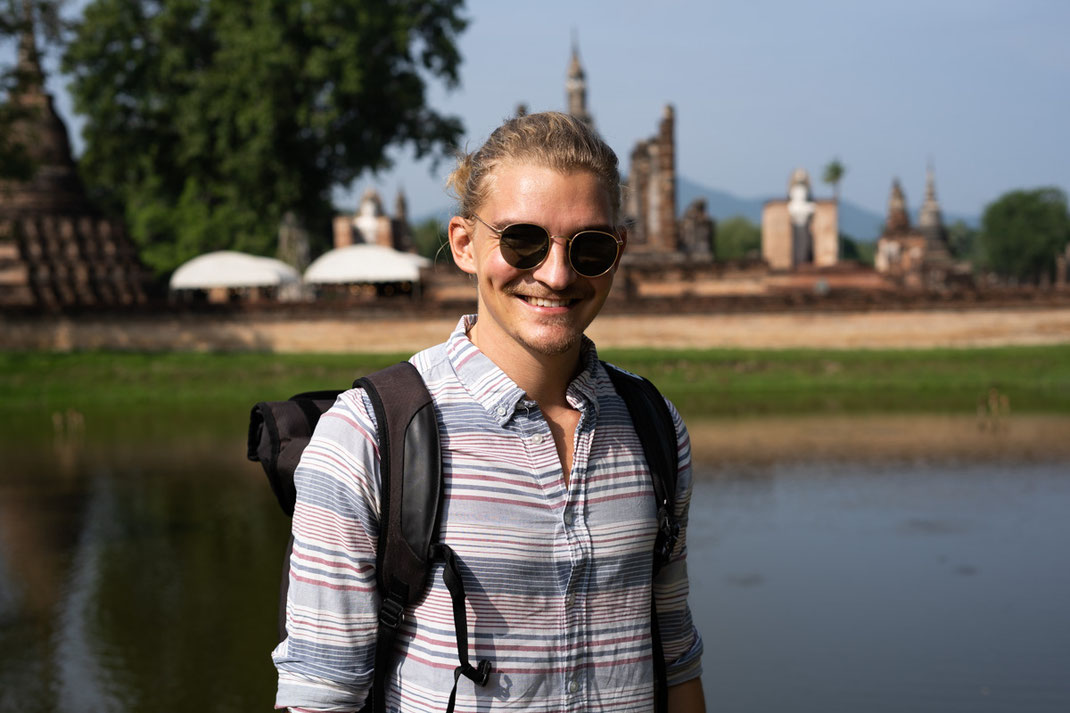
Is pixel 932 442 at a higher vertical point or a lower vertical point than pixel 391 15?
lower

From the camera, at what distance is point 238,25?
2933 centimetres

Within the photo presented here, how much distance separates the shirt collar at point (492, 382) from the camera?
2123 mm

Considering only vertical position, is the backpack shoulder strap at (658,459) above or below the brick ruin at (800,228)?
below

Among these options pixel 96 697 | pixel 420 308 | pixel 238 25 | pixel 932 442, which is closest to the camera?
pixel 96 697

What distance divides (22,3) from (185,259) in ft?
67.4

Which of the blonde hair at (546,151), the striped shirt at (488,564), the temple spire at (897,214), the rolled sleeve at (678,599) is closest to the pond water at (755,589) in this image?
the rolled sleeve at (678,599)

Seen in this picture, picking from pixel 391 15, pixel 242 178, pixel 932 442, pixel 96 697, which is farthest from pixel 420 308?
pixel 96 697

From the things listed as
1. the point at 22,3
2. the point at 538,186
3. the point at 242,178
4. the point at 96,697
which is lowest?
the point at 96,697

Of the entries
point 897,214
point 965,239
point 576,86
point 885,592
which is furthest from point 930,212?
point 965,239

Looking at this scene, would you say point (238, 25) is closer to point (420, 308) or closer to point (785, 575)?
point (420, 308)

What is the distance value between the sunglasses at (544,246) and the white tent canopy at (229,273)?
2967 cm

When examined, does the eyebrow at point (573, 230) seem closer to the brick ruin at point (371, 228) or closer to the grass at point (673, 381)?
the grass at point (673, 381)

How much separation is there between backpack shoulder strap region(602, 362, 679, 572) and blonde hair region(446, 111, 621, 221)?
0.39 metres

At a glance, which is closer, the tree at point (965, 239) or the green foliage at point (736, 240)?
the green foliage at point (736, 240)
